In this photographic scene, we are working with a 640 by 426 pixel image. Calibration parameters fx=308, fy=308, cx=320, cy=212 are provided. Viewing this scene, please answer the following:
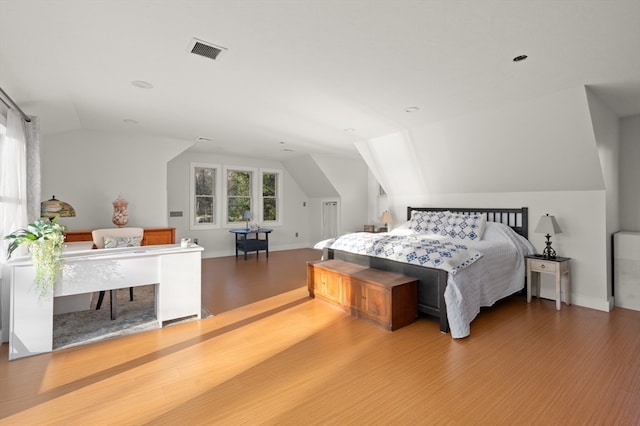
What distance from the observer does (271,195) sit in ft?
28.3

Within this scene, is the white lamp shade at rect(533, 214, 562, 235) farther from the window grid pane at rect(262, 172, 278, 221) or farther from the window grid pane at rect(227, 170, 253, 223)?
the window grid pane at rect(227, 170, 253, 223)

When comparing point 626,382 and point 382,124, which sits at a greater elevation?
point 382,124

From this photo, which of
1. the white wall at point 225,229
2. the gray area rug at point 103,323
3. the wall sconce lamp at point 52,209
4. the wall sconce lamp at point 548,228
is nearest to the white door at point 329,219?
the white wall at point 225,229

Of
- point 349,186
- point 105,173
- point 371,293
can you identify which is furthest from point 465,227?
point 105,173

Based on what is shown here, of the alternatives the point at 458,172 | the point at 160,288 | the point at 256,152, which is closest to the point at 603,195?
the point at 458,172

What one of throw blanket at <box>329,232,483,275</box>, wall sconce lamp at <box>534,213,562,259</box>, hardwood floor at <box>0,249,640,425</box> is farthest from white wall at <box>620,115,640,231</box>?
throw blanket at <box>329,232,483,275</box>

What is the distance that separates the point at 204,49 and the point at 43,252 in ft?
7.36

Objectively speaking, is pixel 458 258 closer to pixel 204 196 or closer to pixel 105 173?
pixel 105 173

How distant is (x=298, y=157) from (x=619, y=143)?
5932 mm

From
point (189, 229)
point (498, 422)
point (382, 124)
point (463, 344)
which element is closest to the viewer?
point (498, 422)

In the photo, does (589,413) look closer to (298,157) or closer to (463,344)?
(463,344)

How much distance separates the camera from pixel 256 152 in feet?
24.1

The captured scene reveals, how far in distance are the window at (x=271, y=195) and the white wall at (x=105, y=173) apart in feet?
8.86

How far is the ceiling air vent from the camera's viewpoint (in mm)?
2436
